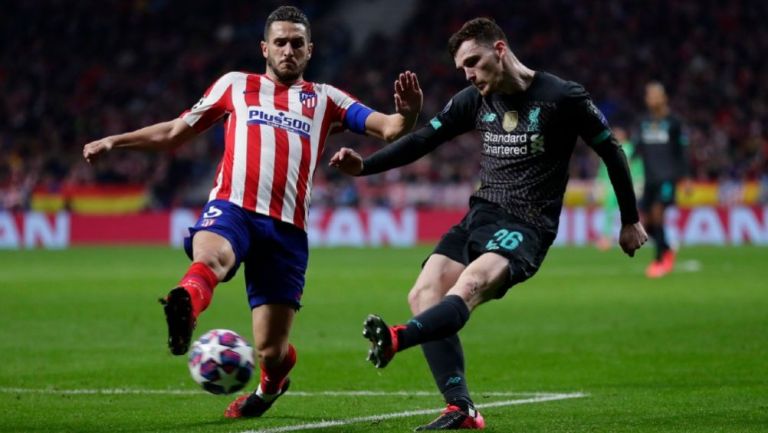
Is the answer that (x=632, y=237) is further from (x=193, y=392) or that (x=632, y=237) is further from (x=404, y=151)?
(x=193, y=392)

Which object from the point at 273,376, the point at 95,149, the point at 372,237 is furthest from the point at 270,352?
the point at 372,237

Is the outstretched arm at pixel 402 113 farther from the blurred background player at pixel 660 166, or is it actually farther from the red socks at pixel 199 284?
the blurred background player at pixel 660 166

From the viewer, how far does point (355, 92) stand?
1421 inches

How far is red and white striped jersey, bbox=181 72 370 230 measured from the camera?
7055 millimetres

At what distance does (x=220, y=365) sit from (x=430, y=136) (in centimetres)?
→ 173

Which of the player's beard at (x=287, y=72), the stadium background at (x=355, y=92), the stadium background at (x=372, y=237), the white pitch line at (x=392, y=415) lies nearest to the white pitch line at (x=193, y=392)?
the stadium background at (x=372, y=237)

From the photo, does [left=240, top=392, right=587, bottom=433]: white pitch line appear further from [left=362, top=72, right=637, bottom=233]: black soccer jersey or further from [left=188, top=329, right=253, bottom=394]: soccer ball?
A: [left=362, top=72, right=637, bottom=233]: black soccer jersey

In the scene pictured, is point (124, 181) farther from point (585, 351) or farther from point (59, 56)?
point (585, 351)

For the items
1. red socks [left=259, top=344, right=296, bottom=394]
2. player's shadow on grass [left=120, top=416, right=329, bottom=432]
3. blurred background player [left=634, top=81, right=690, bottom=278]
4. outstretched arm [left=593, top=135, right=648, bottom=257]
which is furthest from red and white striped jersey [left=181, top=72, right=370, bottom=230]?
blurred background player [left=634, top=81, right=690, bottom=278]

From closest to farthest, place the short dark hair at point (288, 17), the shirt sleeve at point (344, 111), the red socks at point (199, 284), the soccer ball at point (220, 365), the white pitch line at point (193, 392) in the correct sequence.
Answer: the red socks at point (199, 284)
the soccer ball at point (220, 365)
the short dark hair at point (288, 17)
the shirt sleeve at point (344, 111)
the white pitch line at point (193, 392)

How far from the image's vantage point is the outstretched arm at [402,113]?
22.8 feet

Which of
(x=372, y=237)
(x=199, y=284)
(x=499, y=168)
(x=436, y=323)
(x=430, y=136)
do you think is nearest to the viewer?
(x=436, y=323)

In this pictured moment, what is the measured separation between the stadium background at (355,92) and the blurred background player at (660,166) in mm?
10559

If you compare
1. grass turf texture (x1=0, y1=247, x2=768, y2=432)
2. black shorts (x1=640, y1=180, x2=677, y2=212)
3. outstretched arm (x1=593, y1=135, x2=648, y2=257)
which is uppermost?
outstretched arm (x1=593, y1=135, x2=648, y2=257)
